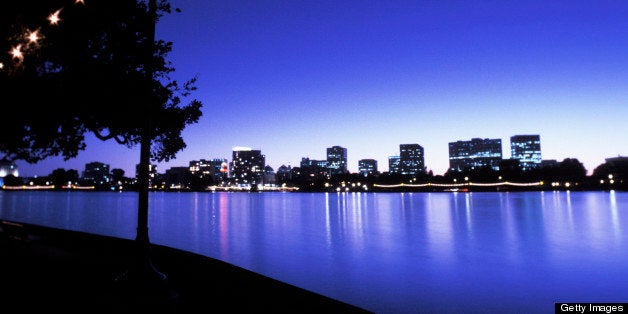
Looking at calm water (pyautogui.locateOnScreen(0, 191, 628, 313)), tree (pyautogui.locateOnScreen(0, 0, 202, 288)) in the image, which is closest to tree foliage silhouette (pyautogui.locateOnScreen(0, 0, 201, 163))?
tree (pyautogui.locateOnScreen(0, 0, 202, 288))

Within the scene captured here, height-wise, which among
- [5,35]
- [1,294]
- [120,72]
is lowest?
[1,294]

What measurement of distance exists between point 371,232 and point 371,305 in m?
23.9

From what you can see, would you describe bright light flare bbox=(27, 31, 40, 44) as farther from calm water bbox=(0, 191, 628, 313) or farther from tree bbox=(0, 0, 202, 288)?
calm water bbox=(0, 191, 628, 313)

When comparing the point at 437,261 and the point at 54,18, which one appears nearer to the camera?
the point at 54,18

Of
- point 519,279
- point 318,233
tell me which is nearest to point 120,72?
point 519,279

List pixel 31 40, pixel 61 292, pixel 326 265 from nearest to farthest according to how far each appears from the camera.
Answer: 1. pixel 61 292
2. pixel 31 40
3. pixel 326 265

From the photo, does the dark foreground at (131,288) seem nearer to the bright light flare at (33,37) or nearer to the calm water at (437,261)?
the calm water at (437,261)

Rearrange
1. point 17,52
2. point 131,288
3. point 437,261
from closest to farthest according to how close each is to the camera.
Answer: point 131,288, point 17,52, point 437,261

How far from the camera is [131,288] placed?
8602mm

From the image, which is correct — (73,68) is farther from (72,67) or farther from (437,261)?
(437,261)

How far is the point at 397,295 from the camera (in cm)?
1612

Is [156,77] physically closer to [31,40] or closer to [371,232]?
[31,40]

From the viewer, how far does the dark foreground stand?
805 cm

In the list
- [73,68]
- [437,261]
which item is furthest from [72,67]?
[437,261]
